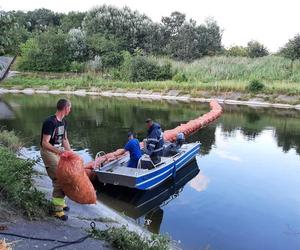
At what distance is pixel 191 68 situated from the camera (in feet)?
147

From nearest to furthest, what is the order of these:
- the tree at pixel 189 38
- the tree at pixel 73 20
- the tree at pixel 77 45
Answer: the tree at pixel 77 45, the tree at pixel 189 38, the tree at pixel 73 20

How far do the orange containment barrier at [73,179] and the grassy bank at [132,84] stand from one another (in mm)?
29992

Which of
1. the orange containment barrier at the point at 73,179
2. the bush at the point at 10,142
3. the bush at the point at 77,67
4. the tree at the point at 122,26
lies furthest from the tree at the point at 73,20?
the orange containment barrier at the point at 73,179

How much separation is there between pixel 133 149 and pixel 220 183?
3.24m

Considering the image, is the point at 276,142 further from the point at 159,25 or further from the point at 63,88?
the point at 159,25

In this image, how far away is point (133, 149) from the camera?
11016 millimetres

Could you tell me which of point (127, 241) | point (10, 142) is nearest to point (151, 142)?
point (10, 142)

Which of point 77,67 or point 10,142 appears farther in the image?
point 77,67

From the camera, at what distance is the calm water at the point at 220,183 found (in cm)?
930

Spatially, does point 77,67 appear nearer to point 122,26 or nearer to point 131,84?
point 122,26

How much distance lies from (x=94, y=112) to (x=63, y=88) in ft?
54.3

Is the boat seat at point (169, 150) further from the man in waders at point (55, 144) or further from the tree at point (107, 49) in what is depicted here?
the tree at point (107, 49)

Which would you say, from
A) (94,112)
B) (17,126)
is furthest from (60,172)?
(94,112)

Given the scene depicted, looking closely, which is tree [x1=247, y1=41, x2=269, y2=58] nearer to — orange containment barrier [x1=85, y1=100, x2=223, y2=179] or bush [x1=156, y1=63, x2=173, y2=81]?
bush [x1=156, y1=63, x2=173, y2=81]
